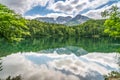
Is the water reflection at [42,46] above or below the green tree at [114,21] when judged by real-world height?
below

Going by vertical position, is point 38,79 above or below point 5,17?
below

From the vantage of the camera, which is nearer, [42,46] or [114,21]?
[114,21]

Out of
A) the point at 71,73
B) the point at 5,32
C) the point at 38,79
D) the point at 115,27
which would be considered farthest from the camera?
the point at 71,73

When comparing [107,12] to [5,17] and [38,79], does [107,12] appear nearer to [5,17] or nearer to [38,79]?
[5,17]

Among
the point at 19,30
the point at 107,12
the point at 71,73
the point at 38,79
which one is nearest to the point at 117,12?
the point at 107,12

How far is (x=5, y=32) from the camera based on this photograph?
13852mm

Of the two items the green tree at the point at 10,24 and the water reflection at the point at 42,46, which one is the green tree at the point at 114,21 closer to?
the green tree at the point at 10,24

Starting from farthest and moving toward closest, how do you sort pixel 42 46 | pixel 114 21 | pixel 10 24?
pixel 42 46 → pixel 114 21 → pixel 10 24

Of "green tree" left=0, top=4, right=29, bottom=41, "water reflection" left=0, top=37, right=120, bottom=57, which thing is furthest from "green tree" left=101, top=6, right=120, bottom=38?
"water reflection" left=0, top=37, right=120, bottom=57

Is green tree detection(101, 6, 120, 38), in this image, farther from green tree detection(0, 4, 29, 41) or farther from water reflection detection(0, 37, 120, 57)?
water reflection detection(0, 37, 120, 57)

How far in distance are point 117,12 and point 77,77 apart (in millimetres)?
15854

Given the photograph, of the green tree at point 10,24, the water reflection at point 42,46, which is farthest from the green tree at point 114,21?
the water reflection at point 42,46

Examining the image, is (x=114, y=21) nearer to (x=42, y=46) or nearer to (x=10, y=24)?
(x=10, y=24)

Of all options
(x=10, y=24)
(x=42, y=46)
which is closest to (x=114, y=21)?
(x=10, y=24)
